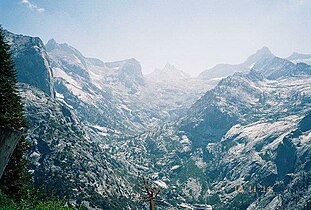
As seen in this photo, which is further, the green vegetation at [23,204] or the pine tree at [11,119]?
the pine tree at [11,119]

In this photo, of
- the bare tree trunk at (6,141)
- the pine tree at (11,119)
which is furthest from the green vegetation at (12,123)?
the bare tree trunk at (6,141)

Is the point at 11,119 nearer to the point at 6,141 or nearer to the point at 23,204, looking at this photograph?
the point at 23,204

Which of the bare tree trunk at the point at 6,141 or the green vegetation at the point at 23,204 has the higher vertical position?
the bare tree trunk at the point at 6,141

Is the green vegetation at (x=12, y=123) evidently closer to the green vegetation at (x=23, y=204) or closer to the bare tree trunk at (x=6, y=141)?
the green vegetation at (x=23, y=204)

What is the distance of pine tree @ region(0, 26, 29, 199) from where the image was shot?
48594mm

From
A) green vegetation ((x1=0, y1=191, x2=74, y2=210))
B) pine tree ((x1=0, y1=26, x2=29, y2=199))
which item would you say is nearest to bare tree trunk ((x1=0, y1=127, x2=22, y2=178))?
green vegetation ((x1=0, y1=191, x2=74, y2=210))

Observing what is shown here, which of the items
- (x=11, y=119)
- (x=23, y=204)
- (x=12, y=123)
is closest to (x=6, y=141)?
(x=23, y=204)

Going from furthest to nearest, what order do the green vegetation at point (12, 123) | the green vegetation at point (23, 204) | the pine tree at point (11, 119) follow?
the pine tree at point (11, 119) < the green vegetation at point (12, 123) < the green vegetation at point (23, 204)

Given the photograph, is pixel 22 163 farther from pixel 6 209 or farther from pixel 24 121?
pixel 6 209

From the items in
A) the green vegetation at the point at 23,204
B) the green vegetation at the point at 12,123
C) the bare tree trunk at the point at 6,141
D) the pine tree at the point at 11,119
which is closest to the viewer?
the bare tree trunk at the point at 6,141

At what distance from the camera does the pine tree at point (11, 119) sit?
4859cm

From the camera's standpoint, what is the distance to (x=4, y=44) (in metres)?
54.1

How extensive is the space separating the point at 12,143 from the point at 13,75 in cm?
3483

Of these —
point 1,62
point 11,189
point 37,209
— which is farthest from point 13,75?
point 37,209
